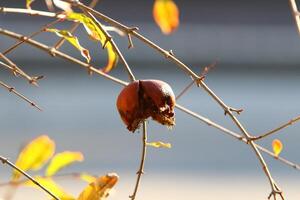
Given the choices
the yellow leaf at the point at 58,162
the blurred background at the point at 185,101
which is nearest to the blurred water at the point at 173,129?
the blurred background at the point at 185,101

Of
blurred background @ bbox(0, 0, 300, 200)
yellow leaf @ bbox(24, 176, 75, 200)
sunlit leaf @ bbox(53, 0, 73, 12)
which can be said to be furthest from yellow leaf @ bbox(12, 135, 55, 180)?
blurred background @ bbox(0, 0, 300, 200)

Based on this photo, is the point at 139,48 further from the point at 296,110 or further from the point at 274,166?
the point at 274,166

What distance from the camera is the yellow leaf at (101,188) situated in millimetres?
765

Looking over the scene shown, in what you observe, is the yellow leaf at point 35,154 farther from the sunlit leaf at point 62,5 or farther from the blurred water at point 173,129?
the blurred water at point 173,129

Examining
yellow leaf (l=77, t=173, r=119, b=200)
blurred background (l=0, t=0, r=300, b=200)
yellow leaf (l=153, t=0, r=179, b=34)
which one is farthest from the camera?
blurred background (l=0, t=0, r=300, b=200)

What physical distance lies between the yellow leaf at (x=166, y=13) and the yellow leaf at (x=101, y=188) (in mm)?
155

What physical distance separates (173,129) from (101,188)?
13.7ft

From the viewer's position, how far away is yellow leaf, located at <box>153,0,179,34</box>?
650mm

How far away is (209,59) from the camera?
5.94 metres

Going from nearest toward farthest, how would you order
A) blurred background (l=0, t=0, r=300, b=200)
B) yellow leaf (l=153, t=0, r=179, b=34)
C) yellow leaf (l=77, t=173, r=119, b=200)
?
yellow leaf (l=153, t=0, r=179, b=34) → yellow leaf (l=77, t=173, r=119, b=200) → blurred background (l=0, t=0, r=300, b=200)

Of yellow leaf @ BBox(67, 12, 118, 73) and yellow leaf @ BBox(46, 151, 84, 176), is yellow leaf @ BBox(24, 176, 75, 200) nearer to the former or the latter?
yellow leaf @ BBox(46, 151, 84, 176)

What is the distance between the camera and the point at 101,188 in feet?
2.51

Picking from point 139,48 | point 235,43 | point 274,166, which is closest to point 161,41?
point 139,48

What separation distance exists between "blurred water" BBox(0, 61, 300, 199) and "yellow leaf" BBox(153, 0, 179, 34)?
126 inches
